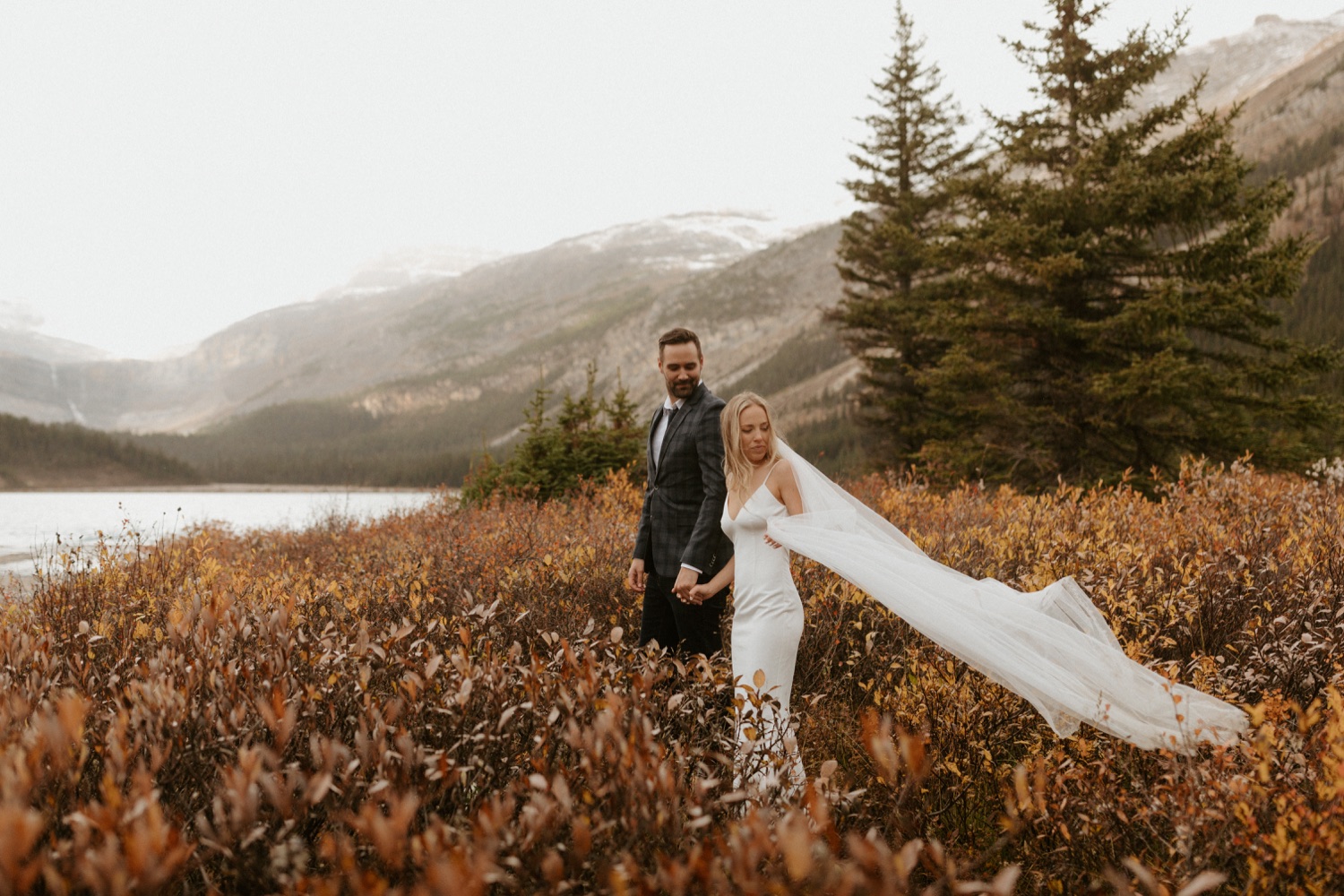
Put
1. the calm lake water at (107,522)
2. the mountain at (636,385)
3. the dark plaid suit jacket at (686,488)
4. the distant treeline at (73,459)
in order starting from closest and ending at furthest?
the dark plaid suit jacket at (686,488)
the calm lake water at (107,522)
the distant treeline at (73,459)
the mountain at (636,385)

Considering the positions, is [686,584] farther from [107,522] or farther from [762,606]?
[107,522]

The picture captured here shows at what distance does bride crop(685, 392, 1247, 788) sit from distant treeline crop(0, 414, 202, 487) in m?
115

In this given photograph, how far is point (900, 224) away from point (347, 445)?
169 metres

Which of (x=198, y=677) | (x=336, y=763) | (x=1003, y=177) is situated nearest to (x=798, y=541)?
(x=336, y=763)

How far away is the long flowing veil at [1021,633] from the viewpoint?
3.28 meters

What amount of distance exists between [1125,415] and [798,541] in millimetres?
11245

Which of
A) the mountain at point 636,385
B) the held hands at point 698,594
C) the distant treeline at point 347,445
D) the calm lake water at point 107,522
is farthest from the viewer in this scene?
the distant treeline at point 347,445

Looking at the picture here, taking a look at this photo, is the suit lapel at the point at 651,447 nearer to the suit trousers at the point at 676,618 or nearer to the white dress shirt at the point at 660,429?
the white dress shirt at the point at 660,429

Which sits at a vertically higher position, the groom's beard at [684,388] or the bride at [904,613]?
the groom's beard at [684,388]

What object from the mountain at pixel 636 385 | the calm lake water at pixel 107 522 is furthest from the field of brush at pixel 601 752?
the mountain at pixel 636 385

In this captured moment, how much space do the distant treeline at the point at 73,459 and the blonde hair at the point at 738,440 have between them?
377 ft

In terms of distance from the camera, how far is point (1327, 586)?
15.1 feet

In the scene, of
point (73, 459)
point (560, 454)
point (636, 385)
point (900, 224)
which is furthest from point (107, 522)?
point (636, 385)

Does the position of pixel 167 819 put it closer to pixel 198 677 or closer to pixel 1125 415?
pixel 198 677
